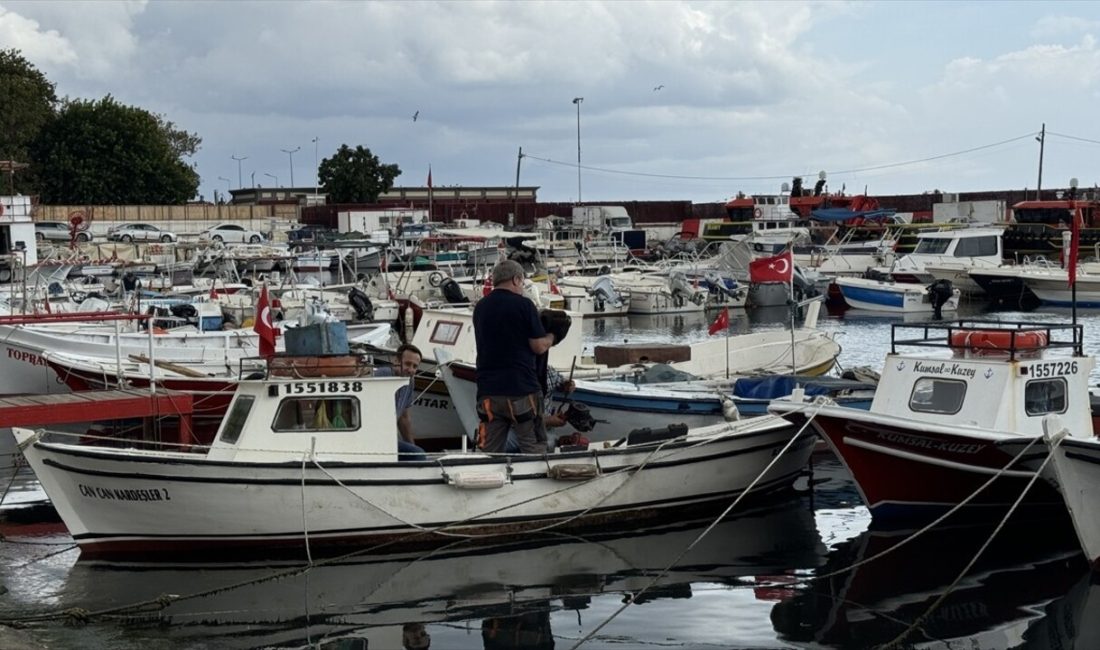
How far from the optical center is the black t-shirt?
1480cm

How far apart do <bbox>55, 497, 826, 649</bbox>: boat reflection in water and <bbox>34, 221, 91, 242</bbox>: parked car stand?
46765 millimetres

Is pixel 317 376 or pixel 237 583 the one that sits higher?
pixel 317 376

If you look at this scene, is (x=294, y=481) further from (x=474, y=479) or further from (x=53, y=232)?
(x=53, y=232)

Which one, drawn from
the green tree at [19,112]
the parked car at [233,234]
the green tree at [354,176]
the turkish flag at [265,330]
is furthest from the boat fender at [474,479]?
the green tree at [354,176]

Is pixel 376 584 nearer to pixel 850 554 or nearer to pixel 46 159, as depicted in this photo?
pixel 850 554

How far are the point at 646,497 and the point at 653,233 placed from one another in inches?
2775

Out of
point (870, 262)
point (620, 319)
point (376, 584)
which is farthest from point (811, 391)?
point (870, 262)

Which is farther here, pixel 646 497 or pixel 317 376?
pixel 646 497

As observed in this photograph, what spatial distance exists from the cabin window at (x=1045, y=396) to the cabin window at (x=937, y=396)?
2.30 feet

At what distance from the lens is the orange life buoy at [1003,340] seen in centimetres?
1564

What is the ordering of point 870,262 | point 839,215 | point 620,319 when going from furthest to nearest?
1. point 839,215
2. point 870,262
3. point 620,319

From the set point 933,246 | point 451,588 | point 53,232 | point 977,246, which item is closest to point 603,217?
point 933,246

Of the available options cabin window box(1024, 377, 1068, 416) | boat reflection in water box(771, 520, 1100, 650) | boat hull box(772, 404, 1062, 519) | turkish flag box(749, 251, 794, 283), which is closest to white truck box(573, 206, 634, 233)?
turkish flag box(749, 251, 794, 283)

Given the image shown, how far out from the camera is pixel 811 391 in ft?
64.4
